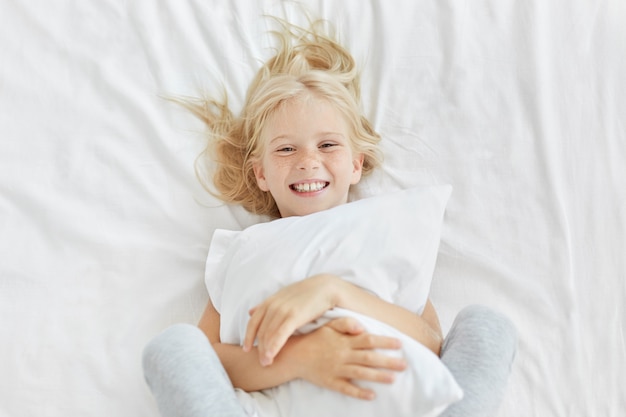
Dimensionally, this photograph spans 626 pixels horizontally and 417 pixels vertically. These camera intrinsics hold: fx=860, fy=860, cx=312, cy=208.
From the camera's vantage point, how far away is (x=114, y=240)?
1.42 m

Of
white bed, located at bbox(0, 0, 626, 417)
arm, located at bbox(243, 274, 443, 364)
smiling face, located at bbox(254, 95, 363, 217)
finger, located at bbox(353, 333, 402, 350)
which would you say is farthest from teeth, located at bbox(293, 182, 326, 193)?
finger, located at bbox(353, 333, 402, 350)

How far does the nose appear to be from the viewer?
1.37m

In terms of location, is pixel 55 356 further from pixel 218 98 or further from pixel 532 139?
pixel 532 139

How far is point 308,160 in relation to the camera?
4.51 ft

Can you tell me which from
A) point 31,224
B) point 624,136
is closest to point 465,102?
point 624,136

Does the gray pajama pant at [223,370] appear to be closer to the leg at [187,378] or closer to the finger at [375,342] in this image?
the leg at [187,378]

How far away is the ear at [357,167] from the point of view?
145 cm

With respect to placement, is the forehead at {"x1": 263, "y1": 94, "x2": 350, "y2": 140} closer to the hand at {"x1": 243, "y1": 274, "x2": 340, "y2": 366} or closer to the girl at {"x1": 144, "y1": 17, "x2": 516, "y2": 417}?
the girl at {"x1": 144, "y1": 17, "x2": 516, "y2": 417}

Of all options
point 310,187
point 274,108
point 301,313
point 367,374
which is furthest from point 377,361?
point 274,108

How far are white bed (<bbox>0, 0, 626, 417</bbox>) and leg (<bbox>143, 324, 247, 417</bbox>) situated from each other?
0.14 m

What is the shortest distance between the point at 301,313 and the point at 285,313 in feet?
0.07

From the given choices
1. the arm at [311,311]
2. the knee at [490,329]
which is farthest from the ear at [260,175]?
the knee at [490,329]

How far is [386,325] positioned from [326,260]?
0.48 ft

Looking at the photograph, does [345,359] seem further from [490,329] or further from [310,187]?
[310,187]
